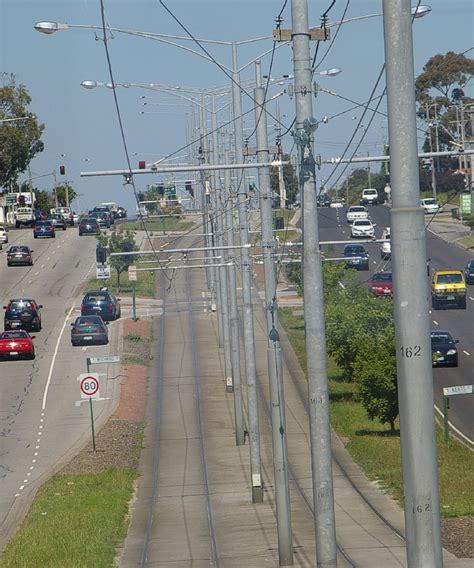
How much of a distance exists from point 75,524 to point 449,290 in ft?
137

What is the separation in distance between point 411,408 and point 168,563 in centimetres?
1584

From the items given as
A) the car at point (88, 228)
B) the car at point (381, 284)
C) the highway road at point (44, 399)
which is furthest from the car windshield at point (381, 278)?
the car at point (88, 228)

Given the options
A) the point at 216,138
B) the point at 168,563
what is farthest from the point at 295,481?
the point at 216,138

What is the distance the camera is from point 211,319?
70875 mm

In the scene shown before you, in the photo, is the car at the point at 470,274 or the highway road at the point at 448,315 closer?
the highway road at the point at 448,315

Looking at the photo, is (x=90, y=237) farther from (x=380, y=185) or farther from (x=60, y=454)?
(x=60, y=454)

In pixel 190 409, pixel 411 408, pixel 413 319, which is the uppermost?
pixel 413 319

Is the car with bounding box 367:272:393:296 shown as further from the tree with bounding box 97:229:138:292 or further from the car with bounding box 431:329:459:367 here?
the tree with bounding box 97:229:138:292

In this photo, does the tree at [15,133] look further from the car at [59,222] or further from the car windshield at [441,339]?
the car windshield at [441,339]

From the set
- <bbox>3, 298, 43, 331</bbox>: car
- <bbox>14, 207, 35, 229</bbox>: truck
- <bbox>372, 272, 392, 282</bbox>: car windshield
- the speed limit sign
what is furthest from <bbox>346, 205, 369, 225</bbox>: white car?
the speed limit sign

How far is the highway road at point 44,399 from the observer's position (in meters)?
34.9

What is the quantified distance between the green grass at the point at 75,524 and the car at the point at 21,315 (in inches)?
1132

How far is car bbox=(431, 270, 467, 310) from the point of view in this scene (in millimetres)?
65812

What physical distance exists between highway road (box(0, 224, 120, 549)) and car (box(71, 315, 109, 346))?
390 mm
